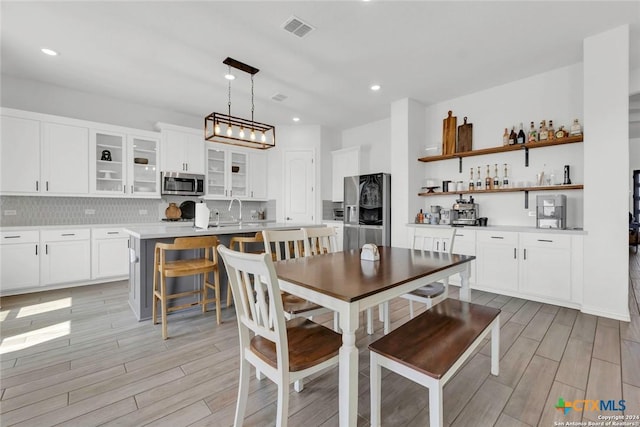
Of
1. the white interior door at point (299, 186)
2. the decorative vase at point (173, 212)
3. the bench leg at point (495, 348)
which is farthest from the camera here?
the white interior door at point (299, 186)

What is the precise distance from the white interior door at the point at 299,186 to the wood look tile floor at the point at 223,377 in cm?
324

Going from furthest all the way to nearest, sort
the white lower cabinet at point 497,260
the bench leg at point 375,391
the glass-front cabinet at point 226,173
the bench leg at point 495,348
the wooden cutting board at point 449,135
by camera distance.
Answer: the glass-front cabinet at point 226,173
the wooden cutting board at point 449,135
the white lower cabinet at point 497,260
the bench leg at point 495,348
the bench leg at point 375,391

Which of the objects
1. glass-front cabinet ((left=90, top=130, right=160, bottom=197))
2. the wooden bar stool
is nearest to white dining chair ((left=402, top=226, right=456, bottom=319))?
the wooden bar stool

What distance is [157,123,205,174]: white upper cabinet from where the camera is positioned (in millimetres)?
4805

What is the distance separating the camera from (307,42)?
3020 millimetres

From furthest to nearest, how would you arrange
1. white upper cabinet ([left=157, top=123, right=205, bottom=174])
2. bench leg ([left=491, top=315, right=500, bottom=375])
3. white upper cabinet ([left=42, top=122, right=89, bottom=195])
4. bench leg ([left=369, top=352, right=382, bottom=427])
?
white upper cabinet ([left=157, top=123, right=205, bottom=174])
white upper cabinet ([left=42, top=122, right=89, bottom=195])
bench leg ([left=491, top=315, right=500, bottom=375])
bench leg ([left=369, top=352, right=382, bottom=427])

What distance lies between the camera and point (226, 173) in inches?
222

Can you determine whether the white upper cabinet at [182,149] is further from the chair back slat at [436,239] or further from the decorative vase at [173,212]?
the chair back slat at [436,239]

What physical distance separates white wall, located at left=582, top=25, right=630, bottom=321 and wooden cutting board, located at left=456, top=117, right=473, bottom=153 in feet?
4.75

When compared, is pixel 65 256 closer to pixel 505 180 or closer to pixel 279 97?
pixel 279 97

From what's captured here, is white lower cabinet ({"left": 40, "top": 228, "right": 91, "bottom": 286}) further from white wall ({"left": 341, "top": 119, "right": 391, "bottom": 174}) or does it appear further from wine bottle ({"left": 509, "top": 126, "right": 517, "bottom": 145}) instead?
wine bottle ({"left": 509, "top": 126, "right": 517, "bottom": 145})

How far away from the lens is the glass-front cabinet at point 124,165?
435 cm

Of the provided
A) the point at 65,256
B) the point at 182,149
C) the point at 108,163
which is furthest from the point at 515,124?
the point at 65,256

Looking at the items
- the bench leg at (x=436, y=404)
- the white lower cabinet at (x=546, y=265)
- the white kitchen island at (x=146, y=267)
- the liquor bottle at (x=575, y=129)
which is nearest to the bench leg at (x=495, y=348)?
the bench leg at (x=436, y=404)
